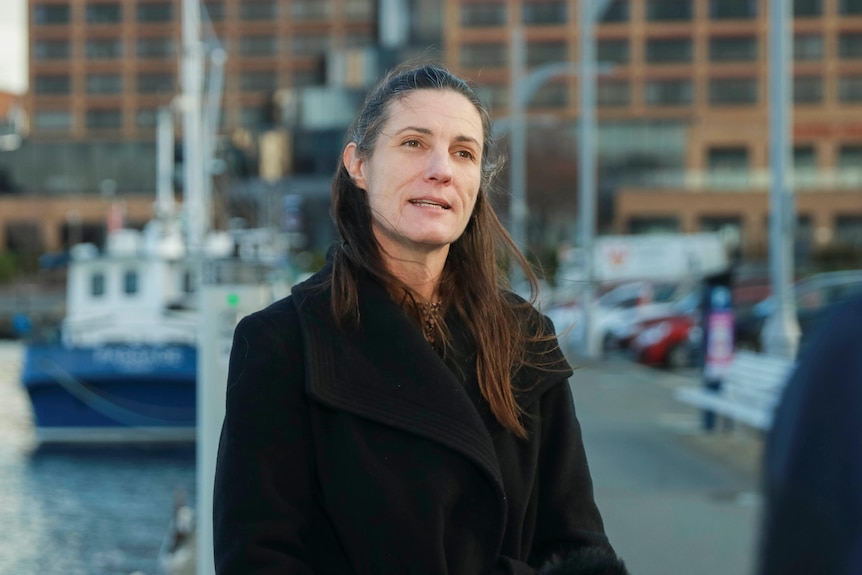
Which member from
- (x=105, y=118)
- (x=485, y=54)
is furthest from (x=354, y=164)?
(x=105, y=118)

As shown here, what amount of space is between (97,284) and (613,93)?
63118 millimetres

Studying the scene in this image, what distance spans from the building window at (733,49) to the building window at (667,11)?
87.9 inches

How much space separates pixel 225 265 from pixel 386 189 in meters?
3.30

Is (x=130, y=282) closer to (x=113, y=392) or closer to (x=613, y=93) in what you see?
(x=113, y=392)

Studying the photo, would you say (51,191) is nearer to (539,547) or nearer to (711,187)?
(711,187)

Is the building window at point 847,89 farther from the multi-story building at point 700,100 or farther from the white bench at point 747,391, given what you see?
the white bench at point 747,391

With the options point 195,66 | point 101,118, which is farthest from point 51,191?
point 195,66

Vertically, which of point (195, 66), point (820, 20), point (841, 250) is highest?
point (820, 20)

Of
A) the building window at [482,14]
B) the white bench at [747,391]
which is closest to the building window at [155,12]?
the building window at [482,14]

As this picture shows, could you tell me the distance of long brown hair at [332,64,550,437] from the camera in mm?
2465

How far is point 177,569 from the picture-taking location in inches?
303

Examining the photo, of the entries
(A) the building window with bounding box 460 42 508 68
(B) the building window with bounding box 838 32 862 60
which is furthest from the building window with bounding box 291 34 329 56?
(B) the building window with bounding box 838 32 862 60

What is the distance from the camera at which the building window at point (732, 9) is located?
77.6m

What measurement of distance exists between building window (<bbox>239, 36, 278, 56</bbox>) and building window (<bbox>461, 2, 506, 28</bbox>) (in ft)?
44.4
